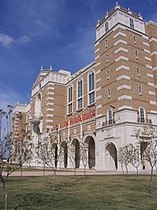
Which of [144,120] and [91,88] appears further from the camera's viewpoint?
[91,88]

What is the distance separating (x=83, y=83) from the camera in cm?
4506

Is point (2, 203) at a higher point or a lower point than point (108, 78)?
lower

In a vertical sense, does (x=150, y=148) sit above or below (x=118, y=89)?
below

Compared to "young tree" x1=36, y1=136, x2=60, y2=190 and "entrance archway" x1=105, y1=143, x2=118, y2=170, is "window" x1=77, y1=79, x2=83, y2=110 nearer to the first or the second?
"entrance archway" x1=105, y1=143, x2=118, y2=170

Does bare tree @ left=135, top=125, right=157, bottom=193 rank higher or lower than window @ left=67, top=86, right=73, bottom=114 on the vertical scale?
lower

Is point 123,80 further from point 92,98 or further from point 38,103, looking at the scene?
point 38,103

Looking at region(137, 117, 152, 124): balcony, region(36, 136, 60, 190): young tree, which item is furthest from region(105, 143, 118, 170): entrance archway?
region(36, 136, 60, 190): young tree

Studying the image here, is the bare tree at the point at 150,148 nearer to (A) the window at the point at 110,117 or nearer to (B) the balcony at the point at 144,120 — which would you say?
(B) the balcony at the point at 144,120

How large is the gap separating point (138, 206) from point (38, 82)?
5141 cm

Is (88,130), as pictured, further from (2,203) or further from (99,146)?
(2,203)

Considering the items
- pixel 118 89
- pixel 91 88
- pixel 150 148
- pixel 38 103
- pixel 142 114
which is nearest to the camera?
pixel 150 148

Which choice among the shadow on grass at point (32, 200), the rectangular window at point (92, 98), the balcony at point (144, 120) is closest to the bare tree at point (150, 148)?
the balcony at point (144, 120)

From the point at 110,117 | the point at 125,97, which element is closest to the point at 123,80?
the point at 125,97

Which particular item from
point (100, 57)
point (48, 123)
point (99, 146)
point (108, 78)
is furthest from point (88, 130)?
point (48, 123)
